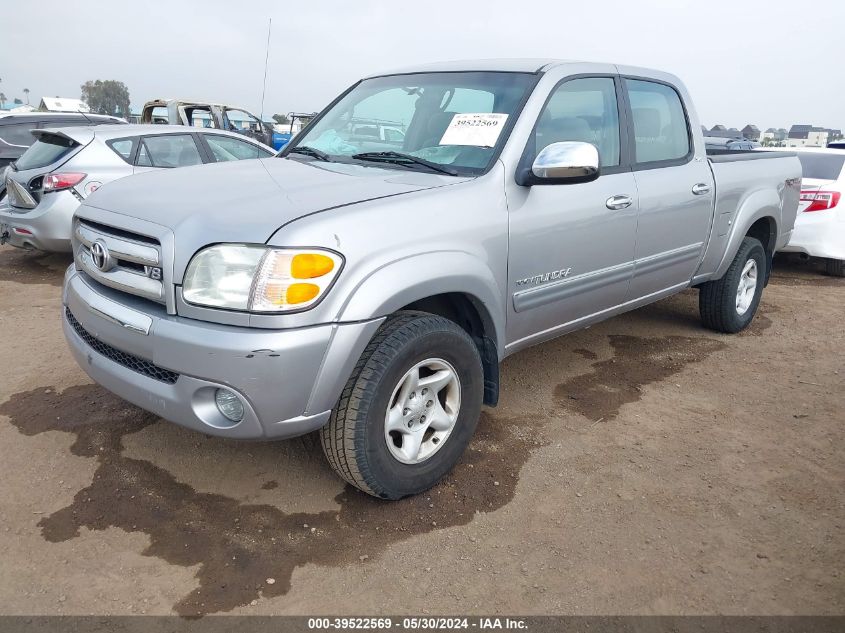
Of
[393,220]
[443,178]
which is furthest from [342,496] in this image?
[443,178]

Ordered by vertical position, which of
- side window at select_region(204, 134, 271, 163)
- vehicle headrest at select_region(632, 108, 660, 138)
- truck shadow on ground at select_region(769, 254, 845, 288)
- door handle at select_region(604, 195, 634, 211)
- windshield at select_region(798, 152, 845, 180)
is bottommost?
truck shadow on ground at select_region(769, 254, 845, 288)

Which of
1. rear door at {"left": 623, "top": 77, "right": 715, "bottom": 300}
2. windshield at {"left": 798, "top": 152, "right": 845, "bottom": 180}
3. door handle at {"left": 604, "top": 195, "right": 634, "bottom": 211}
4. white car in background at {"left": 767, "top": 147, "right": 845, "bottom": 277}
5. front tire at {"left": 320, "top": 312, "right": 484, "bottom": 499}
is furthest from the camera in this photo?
windshield at {"left": 798, "top": 152, "right": 845, "bottom": 180}

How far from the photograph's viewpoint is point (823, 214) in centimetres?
677

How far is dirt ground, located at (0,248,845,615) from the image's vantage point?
225 cm

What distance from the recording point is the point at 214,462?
3.03 metres

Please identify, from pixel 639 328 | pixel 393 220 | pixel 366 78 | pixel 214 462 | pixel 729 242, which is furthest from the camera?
pixel 639 328

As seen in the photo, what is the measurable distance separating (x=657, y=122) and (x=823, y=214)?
3864 millimetres

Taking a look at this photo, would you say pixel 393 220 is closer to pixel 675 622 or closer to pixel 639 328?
pixel 675 622

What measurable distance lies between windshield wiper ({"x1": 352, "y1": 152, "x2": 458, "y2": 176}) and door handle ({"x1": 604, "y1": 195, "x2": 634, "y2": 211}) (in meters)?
0.92

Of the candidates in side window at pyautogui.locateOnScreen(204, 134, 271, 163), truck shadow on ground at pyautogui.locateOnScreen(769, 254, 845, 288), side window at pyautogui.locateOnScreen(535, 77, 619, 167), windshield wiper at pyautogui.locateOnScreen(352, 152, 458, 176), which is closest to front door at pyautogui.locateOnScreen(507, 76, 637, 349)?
side window at pyautogui.locateOnScreen(535, 77, 619, 167)

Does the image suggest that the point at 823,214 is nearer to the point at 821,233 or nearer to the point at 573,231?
the point at 821,233

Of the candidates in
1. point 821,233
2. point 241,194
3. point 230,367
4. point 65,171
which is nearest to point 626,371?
point 241,194

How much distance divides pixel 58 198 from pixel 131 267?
14.1 ft

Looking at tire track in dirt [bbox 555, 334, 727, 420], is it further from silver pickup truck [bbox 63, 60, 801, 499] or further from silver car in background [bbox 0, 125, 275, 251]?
silver car in background [bbox 0, 125, 275, 251]
